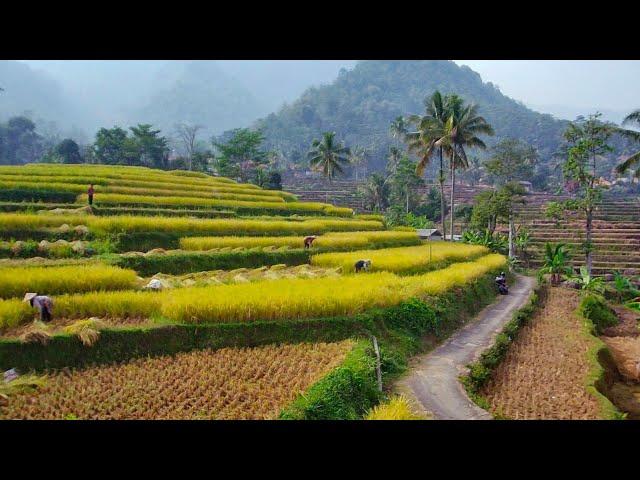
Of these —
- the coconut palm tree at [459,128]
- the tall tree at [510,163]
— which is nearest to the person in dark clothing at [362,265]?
the coconut palm tree at [459,128]

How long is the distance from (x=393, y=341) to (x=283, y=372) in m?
3.21

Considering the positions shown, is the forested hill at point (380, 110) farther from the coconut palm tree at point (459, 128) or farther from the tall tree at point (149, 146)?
the coconut palm tree at point (459, 128)

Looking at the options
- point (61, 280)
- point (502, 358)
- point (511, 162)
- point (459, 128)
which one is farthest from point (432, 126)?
point (511, 162)

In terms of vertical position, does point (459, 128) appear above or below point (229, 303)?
above

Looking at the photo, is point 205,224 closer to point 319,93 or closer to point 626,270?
point 626,270

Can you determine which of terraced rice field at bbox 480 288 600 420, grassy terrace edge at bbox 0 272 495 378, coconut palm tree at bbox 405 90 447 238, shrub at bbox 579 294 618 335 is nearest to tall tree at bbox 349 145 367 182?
coconut palm tree at bbox 405 90 447 238

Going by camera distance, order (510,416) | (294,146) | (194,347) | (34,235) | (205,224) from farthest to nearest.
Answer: (294,146)
(205,224)
(34,235)
(194,347)
(510,416)

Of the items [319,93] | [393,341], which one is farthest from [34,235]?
[319,93]

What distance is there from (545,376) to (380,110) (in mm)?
110500

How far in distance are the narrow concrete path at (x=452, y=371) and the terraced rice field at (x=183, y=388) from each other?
5.02 feet

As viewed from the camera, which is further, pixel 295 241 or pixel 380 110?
pixel 380 110

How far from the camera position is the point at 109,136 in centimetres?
4159

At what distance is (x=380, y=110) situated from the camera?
11362 cm

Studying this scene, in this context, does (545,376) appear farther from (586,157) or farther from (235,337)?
(586,157)
